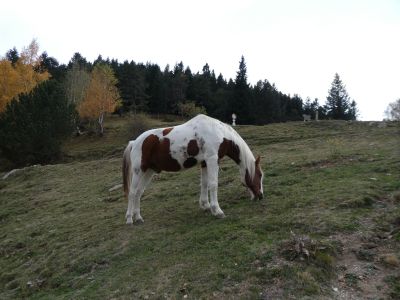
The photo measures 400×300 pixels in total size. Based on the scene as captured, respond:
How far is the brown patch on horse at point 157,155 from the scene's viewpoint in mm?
9930

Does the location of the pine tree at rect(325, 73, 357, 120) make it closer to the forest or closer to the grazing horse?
the forest

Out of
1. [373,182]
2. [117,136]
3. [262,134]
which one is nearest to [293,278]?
[373,182]

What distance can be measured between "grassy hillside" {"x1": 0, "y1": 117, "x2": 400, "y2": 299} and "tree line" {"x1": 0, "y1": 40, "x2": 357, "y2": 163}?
814 inches

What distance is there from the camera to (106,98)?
5669 centimetres

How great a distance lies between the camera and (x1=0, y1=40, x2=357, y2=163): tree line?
34719 millimetres

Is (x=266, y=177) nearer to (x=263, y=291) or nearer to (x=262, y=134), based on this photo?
(x=263, y=291)

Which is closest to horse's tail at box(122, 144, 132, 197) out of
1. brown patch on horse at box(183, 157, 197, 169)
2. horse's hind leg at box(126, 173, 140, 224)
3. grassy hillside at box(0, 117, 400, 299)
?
horse's hind leg at box(126, 173, 140, 224)

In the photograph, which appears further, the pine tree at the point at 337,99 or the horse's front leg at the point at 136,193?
the pine tree at the point at 337,99

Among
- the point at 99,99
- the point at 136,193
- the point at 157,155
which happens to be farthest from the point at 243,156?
the point at 99,99

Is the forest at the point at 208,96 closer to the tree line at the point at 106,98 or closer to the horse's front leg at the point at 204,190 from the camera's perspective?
the tree line at the point at 106,98

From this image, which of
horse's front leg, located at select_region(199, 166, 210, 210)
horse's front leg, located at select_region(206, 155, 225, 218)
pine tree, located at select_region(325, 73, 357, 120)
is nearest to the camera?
horse's front leg, located at select_region(206, 155, 225, 218)

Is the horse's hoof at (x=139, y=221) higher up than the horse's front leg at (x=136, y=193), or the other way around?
the horse's front leg at (x=136, y=193)

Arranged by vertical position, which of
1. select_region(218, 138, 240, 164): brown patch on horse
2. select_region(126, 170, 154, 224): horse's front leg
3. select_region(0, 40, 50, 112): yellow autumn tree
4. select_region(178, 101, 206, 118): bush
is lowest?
select_region(126, 170, 154, 224): horse's front leg

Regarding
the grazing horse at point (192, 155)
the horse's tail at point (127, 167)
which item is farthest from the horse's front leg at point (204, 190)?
the horse's tail at point (127, 167)
